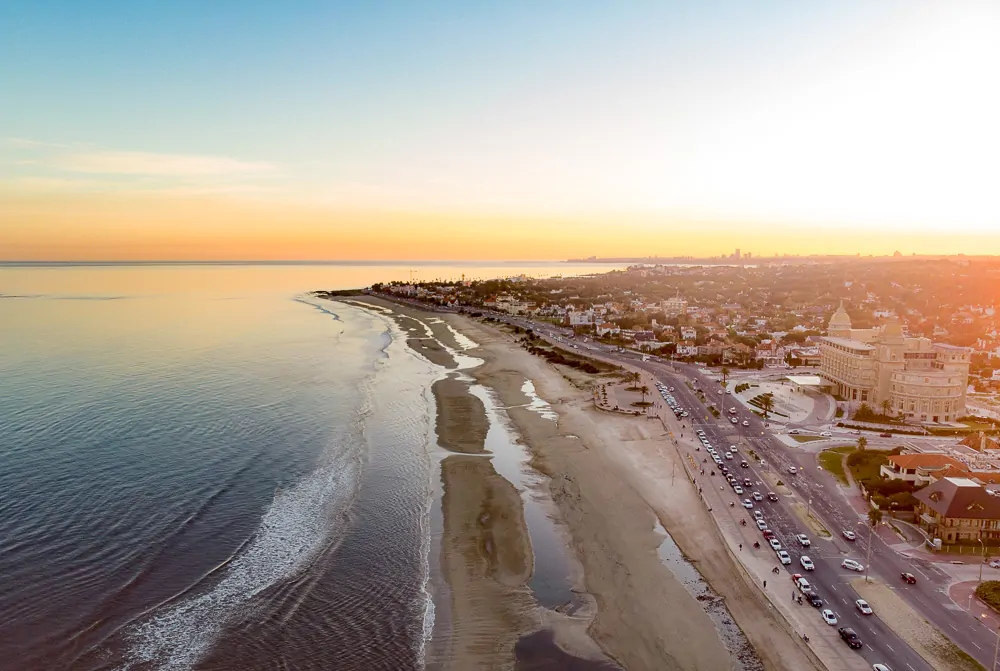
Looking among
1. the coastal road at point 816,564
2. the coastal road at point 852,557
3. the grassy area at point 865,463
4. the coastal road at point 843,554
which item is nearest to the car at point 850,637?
the coastal road at point 816,564

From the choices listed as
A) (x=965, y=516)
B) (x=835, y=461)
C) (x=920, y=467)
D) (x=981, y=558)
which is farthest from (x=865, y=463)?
(x=981, y=558)

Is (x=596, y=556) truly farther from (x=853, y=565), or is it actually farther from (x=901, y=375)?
(x=901, y=375)

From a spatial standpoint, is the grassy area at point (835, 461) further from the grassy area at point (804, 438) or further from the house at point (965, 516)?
the house at point (965, 516)

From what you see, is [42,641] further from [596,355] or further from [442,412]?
[596,355]

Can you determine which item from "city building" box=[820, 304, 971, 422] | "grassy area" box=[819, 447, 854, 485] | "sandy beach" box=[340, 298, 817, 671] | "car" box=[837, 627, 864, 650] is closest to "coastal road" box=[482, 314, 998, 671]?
"car" box=[837, 627, 864, 650]

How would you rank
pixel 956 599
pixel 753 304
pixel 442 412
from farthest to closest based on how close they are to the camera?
pixel 753 304 → pixel 442 412 → pixel 956 599

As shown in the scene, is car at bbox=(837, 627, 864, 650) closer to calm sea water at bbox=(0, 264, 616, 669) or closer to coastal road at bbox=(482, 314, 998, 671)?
coastal road at bbox=(482, 314, 998, 671)

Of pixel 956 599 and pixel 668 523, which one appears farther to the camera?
pixel 668 523

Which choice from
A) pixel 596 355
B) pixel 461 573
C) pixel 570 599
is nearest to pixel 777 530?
pixel 570 599
